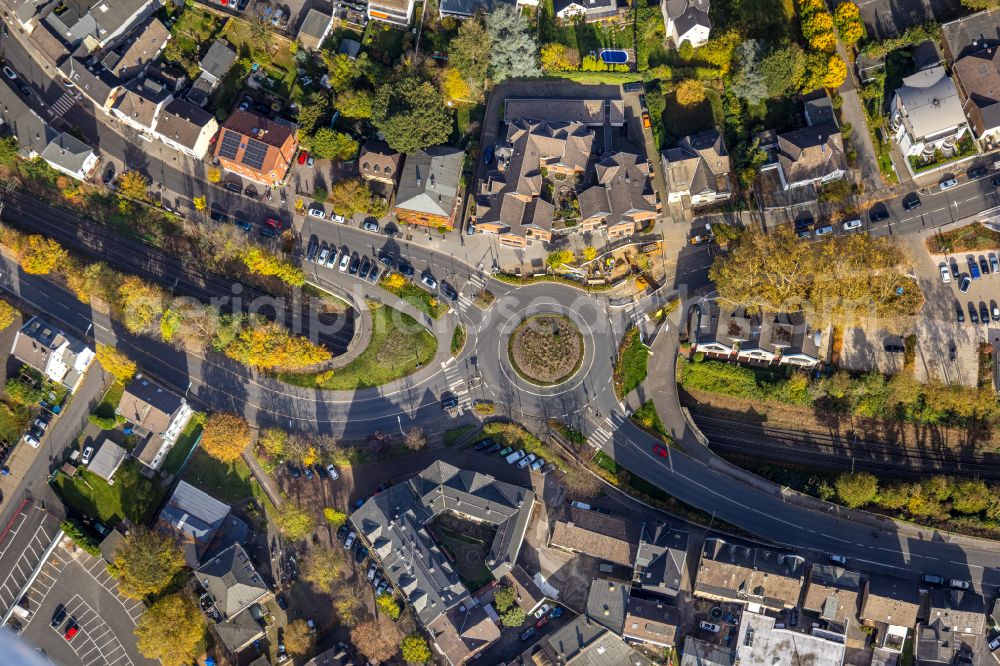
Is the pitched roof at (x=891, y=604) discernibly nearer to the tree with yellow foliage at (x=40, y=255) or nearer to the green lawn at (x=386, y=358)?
the green lawn at (x=386, y=358)

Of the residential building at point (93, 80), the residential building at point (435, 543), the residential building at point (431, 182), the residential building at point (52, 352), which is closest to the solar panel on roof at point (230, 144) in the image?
the residential building at point (93, 80)

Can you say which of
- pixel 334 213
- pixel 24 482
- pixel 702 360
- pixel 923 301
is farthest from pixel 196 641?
pixel 923 301

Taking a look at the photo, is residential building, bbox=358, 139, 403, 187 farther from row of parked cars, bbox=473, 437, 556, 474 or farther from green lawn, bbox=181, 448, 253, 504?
green lawn, bbox=181, 448, 253, 504

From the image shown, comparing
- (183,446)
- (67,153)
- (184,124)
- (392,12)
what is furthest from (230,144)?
(183,446)

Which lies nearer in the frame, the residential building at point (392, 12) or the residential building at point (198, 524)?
the residential building at point (198, 524)

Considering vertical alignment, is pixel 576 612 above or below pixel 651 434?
below

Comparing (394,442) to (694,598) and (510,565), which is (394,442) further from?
(694,598)
